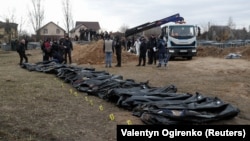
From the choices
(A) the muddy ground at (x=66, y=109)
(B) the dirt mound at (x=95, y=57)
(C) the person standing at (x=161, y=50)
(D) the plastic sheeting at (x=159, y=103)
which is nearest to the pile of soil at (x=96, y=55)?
(B) the dirt mound at (x=95, y=57)

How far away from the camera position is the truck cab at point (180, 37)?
2711 centimetres

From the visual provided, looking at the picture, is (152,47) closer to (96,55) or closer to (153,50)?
(153,50)

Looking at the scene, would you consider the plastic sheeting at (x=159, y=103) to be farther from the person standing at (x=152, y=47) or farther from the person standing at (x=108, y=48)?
the person standing at (x=152, y=47)

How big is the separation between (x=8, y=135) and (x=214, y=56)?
2959cm

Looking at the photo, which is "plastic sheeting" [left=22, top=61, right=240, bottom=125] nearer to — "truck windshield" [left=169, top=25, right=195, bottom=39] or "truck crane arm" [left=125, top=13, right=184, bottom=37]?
"truck windshield" [left=169, top=25, right=195, bottom=39]

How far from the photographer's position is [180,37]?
27.1m

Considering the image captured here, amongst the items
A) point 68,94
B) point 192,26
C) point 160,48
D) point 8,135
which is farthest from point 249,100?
point 192,26

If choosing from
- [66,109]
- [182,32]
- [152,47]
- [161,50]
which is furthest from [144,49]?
[66,109]

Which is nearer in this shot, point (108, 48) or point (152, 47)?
point (108, 48)

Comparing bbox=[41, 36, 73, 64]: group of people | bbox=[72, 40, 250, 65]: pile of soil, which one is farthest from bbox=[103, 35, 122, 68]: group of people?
bbox=[72, 40, 250, 65]: pile of soil

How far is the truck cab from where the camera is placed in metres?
27.1

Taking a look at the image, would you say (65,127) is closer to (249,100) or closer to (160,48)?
(249,100)

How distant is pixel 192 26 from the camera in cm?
2706

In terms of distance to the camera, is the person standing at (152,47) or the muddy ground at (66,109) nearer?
the muddy ground at (66,109)
